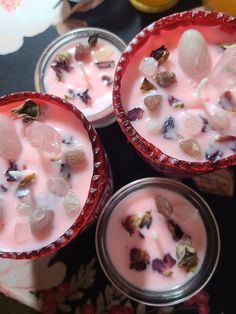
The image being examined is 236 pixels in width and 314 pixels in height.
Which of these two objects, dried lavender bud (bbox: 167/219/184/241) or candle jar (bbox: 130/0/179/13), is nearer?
dried lavender bud (bbox: 167/219/184/241)

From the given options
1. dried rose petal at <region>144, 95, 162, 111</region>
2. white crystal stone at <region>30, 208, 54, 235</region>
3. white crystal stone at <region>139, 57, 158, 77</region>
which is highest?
white crystal stone at <region>139, 57, 158, 77</region>

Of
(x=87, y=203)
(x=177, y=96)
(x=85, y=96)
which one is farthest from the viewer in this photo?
(x=85, y=96)

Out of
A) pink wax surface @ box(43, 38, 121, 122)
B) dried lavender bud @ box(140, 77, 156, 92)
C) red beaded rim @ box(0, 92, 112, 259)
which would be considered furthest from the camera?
pink wax surface @ box(43, 38, 121, 122)

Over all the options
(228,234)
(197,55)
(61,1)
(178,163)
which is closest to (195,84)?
(197,55)

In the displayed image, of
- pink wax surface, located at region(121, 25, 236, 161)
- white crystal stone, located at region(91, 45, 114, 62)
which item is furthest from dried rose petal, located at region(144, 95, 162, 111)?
white crystal stone, located at region(91, 45, 114, 62)

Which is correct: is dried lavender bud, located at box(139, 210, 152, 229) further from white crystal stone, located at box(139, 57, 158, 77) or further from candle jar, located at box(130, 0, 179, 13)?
candle jar, located at box(130, 0, 179, 13)

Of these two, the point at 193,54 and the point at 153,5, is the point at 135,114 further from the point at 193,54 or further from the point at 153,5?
the point at 153,5

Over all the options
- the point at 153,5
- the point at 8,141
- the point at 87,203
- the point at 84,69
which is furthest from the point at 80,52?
the point at 87,203

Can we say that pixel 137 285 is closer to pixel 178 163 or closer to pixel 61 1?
pixel 178 163
